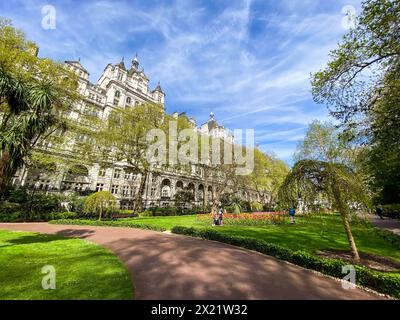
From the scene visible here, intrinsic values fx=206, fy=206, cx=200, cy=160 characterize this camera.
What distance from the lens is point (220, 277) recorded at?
7.16m

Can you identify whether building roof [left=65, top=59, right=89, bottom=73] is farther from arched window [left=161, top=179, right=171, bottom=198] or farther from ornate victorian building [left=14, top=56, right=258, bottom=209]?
arched window [left=161, top=179, right=171, bottom=198]

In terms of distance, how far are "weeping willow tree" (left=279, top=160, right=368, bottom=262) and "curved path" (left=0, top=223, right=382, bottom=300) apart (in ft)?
10.5

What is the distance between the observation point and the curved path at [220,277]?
601cm

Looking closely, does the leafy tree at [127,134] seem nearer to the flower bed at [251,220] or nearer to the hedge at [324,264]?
the flower bed at [251,220]

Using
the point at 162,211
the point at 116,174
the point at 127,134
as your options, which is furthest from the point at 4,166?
the point at 116,174

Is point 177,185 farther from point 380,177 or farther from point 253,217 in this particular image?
point 380,177

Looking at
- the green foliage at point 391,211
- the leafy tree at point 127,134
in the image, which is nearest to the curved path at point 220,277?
the leafy tree at point 127,134

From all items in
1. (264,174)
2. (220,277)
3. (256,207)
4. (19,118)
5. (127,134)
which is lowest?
(220,277)

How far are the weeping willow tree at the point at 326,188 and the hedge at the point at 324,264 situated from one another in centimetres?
243

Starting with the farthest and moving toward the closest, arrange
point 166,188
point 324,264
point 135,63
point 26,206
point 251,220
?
point 135,63, point 166,188, point 251,220, point 26,206, point 324,264

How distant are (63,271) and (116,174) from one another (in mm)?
35060

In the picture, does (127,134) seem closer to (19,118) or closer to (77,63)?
(19,118)

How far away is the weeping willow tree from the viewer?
30.6 ft
